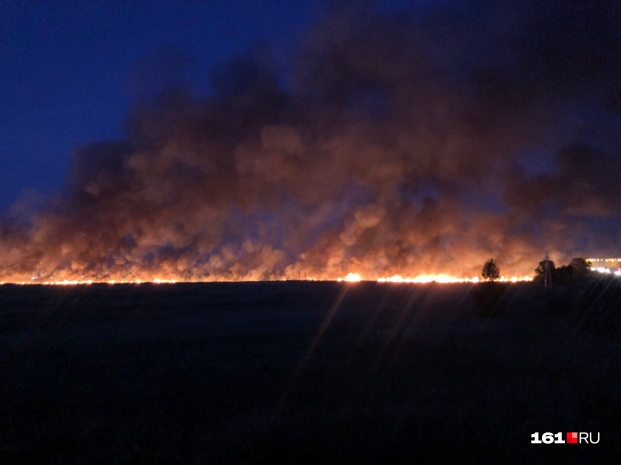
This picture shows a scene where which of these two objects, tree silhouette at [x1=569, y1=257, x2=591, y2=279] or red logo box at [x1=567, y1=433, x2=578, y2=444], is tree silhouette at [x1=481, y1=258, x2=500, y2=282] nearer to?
red logo box at [x1=567, y1=433, x2=578, y2=444]

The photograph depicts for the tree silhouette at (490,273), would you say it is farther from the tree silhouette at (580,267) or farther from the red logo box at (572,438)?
the tree silhouette at (580,267)

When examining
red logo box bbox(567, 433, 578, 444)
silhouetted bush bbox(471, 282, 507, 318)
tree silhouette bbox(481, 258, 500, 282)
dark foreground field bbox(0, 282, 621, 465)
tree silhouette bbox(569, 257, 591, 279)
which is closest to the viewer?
dark foreground field bbox(0, 282, 621, 465)

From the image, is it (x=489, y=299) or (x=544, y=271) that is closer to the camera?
(x=489, y=299)

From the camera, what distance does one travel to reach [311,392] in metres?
12.0

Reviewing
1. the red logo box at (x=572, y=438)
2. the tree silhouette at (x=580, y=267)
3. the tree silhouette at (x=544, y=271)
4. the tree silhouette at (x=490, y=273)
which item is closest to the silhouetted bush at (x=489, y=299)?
the tree silhouette at (x=490, y=273)

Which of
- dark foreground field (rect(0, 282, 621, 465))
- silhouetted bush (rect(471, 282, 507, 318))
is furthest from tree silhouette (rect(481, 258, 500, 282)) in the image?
dark foreground field (rect(0, 282, 621, 465))

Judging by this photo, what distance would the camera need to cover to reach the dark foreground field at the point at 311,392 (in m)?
7.88

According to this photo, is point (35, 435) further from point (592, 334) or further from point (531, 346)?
point (592, 334)

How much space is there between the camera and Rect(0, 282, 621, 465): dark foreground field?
7.88 meters

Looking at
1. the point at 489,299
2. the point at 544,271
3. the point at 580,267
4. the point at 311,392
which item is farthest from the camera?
the point at 580,267

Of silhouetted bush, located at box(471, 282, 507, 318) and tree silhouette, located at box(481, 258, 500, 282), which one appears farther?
tree silhouette, located at box(481, 258, 500, 282)

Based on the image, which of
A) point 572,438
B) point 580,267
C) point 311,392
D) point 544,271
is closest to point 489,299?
point 311,392

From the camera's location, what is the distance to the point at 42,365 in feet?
52.4

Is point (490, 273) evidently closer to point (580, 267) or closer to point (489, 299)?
point (489, 299)
